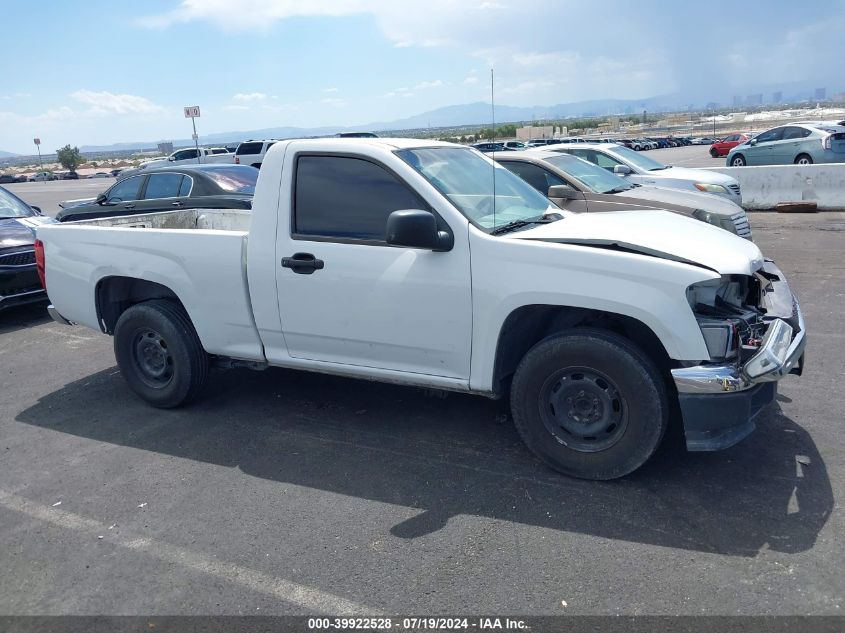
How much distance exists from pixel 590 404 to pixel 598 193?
5.95 meters

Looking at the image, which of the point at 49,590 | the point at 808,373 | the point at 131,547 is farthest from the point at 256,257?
the point at 808,373

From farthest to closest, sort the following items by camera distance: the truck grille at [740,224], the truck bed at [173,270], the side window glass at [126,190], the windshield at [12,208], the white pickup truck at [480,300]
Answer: the side window glass at [126,190], the windshield at [12,208], the truck grille at [740,224], the truck bed at [173,270], the white pickup truck at [480,300]

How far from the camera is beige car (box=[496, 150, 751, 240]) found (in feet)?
30.0

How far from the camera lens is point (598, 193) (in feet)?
31.0

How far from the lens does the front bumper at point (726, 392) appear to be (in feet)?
12.1

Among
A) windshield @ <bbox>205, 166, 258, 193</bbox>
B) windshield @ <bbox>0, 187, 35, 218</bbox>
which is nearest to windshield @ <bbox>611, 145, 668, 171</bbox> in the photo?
windshield @ <bbox>205, 166, 258, 193</bbox>

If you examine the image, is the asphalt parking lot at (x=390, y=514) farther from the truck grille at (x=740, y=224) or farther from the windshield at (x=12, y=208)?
the windshield at (x=12, y=208)

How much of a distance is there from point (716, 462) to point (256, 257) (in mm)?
3175

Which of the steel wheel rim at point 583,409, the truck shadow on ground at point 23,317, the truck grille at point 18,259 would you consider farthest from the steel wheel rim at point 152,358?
the truck grille at point 18,259

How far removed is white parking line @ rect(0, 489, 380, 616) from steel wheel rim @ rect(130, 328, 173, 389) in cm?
141

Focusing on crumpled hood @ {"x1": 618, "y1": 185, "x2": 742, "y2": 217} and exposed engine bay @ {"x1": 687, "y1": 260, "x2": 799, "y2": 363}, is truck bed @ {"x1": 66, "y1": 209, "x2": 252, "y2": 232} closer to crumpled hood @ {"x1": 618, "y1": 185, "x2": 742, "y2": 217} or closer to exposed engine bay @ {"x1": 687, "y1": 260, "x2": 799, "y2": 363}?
exposed engine bay @ {"x1": 687, "y1": 260, "x2": 799, "y2": 363}

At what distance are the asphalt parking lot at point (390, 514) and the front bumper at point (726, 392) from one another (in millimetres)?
370

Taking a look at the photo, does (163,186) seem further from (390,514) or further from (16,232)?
(390,514)

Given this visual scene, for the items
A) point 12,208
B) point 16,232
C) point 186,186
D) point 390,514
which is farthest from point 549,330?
point 12,208
